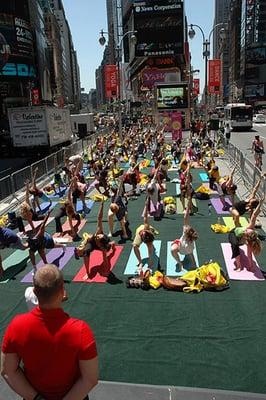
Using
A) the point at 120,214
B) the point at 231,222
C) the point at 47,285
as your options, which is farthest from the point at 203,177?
the point at 47,285

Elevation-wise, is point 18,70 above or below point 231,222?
above

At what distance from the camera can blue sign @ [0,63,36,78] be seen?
42.7 metres

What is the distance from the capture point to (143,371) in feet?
18.0

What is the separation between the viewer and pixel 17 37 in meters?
42.4

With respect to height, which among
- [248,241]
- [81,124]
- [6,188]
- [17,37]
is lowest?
[6,188]

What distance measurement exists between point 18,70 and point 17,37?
10.7 ft

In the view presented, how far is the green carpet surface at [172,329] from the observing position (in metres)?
5.39

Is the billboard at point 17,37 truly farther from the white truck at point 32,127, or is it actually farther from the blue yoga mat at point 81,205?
the blue yoga mat at point 81,205

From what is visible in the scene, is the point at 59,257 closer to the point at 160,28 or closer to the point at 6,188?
the point at 6,188

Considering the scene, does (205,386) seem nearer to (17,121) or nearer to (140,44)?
(17,121)

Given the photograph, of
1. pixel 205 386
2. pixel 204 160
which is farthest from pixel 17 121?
pixel 205 386

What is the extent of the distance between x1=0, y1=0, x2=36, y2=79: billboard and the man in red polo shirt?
4159 cm

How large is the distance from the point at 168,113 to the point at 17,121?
18817mm

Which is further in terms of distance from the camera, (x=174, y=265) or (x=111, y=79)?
(x=111, y=79)
